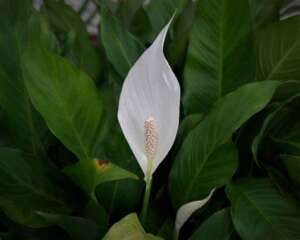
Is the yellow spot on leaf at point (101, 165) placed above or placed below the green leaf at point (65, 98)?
below

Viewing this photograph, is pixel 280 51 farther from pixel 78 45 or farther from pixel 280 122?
pixel 78 45

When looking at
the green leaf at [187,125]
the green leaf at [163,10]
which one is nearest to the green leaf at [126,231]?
the green leaf at [187,125]

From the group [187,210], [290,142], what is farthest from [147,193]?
[290,142]

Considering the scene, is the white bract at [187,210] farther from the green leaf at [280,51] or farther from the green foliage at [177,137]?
the green leaf at [280,51]

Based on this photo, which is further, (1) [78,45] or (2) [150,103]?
(1) [78,45]

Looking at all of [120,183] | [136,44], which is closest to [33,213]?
[120,183]

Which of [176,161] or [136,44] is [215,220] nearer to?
[176,161]

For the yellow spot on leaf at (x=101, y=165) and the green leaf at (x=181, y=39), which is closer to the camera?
the yellow spot on leaf at (x=101, y=165)
